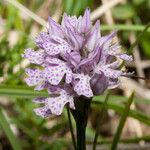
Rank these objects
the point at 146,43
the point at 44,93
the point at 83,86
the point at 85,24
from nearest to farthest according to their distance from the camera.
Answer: the point at 83,86 → the point at 85,24 → the point at 44,93 → the point at 146,43

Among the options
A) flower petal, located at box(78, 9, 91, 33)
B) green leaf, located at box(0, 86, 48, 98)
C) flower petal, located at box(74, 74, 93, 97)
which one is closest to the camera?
flower petal, located at box(74, 74, 93, 97)

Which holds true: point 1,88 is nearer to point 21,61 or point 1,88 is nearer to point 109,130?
point 21,61

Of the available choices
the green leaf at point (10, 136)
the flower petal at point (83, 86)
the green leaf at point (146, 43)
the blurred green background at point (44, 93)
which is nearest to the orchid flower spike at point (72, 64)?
the flower petal at point (83, 86)

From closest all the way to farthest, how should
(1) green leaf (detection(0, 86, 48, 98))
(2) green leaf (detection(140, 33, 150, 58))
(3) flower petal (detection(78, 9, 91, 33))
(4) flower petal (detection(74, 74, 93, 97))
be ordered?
(4) flower petal (detection(74, 74, 93, 97)), (3) flower petal (detection(78, 9, 91, 33)), (1) green leaf (detection(0, 86, 48, 98)), (2) green leaf (detection(140, 33, 150, 58))

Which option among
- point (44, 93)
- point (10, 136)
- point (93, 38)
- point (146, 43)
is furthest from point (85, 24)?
point (146, 43)

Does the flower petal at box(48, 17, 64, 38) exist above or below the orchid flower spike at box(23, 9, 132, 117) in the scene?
above

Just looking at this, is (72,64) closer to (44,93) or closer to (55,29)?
(55,29)

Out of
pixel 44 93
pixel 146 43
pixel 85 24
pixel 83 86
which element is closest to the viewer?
pixel 83 86

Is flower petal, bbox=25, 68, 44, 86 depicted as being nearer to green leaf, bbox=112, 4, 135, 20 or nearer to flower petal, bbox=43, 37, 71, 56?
flower petal, bbox=43, 37, 71, 56

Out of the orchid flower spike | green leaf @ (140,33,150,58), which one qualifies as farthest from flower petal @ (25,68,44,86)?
green leaf @ (140,33,150,58)

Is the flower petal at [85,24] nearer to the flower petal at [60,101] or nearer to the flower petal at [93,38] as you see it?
the flower petal at [93,38]

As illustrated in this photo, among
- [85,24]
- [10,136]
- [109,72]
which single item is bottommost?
[10,136]
